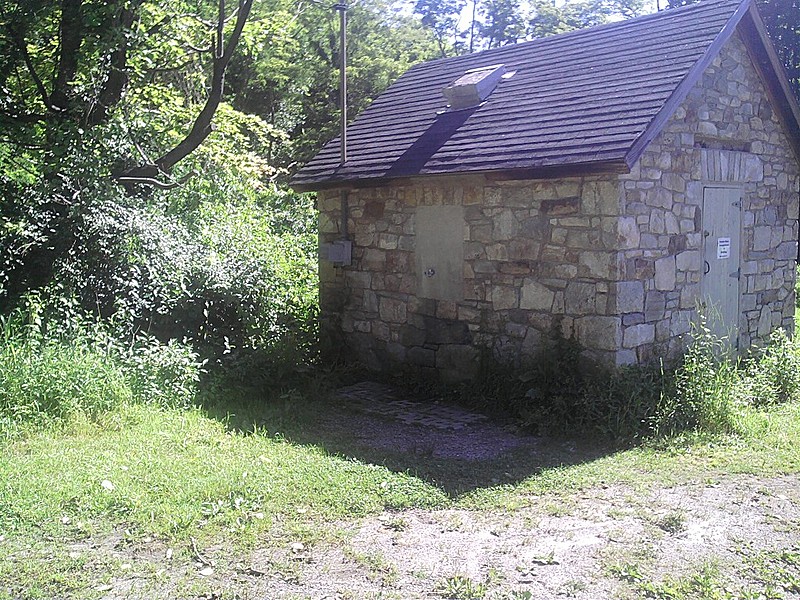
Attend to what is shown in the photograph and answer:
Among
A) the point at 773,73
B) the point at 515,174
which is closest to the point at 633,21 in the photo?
the point at 773,73

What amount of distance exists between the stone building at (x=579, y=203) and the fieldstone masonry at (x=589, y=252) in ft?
0.06

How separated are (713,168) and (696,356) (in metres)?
2.01

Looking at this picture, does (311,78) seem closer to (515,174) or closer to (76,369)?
(515,174)

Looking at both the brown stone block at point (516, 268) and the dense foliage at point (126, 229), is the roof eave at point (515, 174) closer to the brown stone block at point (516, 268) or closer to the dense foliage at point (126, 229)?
the brown stone block at point (516, 268)

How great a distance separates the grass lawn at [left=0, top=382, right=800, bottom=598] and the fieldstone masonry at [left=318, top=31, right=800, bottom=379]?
4.56 ft

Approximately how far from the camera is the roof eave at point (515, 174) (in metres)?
7.11

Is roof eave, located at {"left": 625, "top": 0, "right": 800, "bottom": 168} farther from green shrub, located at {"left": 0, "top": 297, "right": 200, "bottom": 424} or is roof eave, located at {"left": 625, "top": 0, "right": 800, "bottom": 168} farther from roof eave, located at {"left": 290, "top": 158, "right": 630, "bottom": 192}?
green shrub, located at {"left": 0, "top": 297, "right": 200, "bottom": 424}

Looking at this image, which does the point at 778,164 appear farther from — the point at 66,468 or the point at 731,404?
the point at 66,468

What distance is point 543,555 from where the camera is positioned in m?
4.66

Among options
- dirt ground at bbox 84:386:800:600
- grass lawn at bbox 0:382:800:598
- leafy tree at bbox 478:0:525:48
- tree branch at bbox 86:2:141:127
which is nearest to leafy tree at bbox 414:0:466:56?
leafy tree at bbox 478:0:525:48

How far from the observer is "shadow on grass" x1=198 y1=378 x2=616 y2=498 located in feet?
20.6

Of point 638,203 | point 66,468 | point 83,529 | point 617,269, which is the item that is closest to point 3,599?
point 83,529

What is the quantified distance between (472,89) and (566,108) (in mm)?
1576

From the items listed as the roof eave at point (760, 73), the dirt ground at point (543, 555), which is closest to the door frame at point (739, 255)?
the roof eave at point (760, 73)
